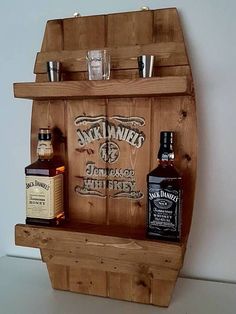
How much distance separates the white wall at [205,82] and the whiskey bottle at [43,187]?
0.74ft

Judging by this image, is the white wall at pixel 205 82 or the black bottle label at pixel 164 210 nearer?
the black bottle label at pixel 164 210

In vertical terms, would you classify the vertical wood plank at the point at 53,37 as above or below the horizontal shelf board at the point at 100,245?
above

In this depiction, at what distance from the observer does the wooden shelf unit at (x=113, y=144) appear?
0.82m

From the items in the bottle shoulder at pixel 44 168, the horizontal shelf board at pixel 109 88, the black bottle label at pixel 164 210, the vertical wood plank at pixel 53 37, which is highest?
the vertical wood plank at pixel 53 37

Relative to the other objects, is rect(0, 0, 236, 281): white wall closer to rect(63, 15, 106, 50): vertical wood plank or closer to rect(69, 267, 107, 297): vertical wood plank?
rect(63, 15, 106, 50): vertical wood plank

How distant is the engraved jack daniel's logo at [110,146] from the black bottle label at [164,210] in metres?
0.10

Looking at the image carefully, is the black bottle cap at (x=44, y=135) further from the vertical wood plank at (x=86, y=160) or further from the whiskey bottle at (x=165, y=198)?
the whiskey bottle at (x=165, y=198)

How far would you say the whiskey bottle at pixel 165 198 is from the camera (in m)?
0.78

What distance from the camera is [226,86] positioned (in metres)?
0.89

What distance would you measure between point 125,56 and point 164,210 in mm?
429

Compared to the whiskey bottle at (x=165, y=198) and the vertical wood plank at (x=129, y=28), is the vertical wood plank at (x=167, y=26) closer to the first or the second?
the vertical wood plank at (x=129, y=28)

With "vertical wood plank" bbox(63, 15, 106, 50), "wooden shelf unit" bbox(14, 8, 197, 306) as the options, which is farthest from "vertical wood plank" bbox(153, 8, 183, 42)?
"vertical wood plank" bbox(63, 15, 106, 50)

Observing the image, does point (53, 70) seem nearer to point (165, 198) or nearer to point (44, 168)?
point (44, 168)

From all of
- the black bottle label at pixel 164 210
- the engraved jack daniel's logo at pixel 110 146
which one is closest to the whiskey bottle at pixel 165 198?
the black bottle label at pixel 164 210
